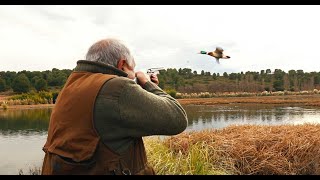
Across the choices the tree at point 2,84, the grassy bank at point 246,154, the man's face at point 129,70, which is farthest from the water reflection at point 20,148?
the tree at point 2,84

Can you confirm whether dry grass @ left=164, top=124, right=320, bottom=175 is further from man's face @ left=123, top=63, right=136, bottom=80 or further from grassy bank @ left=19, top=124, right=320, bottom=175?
man's face @ left=123, top=63, right=136, bottom=80

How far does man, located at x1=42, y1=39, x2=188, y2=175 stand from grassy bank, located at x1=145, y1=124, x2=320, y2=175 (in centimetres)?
336

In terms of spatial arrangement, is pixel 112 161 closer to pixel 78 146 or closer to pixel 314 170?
pixel 78 146

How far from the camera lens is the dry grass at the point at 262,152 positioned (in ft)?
21.1

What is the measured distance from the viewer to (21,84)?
43.1 m

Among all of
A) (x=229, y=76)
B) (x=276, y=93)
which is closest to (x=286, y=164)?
(x=276, y=93)

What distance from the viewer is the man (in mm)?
2027

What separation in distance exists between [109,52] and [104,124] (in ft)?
1.46

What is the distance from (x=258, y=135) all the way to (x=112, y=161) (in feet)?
19.7

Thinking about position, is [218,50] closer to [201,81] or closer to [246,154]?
[246,154]

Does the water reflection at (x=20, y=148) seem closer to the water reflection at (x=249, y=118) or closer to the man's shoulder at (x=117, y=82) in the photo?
the water reflection at (x=249, y=118)

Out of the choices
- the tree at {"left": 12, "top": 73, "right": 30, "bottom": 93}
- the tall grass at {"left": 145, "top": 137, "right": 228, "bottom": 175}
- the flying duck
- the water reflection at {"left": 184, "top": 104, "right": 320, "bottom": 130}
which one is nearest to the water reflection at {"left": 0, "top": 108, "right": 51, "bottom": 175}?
the tall grass at {"left": 145, "top": 137, "right": 228, "bottom": 175}

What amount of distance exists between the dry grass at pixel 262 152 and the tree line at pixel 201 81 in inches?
1050

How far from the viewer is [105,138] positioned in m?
2.04
